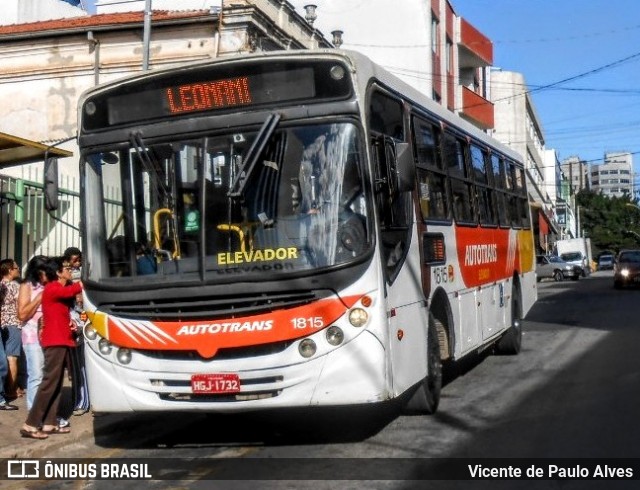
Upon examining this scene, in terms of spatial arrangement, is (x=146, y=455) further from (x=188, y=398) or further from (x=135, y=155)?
(x=135, y=155)

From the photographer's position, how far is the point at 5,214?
13.3 metres

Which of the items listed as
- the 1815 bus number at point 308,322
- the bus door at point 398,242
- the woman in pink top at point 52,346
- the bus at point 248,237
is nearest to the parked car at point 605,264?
the bus door at point 398,242

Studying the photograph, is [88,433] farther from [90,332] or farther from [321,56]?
[321,56]

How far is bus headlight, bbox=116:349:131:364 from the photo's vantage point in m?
8.00

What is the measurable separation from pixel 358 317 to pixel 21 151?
6430 millimetres

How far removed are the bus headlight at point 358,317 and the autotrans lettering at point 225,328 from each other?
64 cm

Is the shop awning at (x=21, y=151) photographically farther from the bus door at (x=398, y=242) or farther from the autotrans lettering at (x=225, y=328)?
the bus door at (x=398, y=242)

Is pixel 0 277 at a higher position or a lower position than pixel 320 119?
lower

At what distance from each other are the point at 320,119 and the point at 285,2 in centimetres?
1809

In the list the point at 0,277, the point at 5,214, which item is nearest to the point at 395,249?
the point at 0,277

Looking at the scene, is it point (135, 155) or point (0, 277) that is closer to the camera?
point (135, 155)

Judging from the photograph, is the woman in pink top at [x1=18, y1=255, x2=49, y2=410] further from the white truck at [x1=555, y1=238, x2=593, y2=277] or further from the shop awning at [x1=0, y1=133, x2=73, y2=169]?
the white truck at [x1=555, y1=238, x2=593, y2=277]

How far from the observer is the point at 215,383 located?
7660 mm

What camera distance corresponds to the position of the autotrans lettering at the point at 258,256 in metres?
7.53
